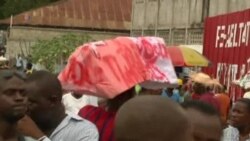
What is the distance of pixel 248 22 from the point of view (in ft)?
61.1

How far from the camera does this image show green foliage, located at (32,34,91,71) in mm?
40844

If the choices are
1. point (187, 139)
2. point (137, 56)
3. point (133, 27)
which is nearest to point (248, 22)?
point (137, 56)

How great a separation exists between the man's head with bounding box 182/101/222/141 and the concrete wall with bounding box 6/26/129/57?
46414 millimetres

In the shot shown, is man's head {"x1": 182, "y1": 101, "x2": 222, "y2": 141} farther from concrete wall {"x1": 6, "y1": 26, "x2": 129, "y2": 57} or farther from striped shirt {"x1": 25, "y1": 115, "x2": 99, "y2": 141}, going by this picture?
concrete wall {"x1": 6, "y1": 26, "x2": 129, "y2": 57}

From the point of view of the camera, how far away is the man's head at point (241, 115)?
7.44 meters

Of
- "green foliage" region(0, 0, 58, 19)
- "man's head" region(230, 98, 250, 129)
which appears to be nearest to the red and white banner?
"man's head" region(230, 98, 250, 129)

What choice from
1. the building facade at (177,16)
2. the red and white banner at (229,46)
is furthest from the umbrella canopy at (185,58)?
the building facade at (177,16)

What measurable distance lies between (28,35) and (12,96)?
4775 centimetres

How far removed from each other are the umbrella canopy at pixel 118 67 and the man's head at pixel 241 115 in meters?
1.94

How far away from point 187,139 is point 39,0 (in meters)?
68.4

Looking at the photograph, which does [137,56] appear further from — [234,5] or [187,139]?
[234,5]

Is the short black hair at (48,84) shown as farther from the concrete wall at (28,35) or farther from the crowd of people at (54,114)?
the concrete wall at (28,35)

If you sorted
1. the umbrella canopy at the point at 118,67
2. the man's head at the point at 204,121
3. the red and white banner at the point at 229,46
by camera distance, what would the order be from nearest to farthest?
1. the man's head at the point at 204,121
2. the umbrella canopy at the point at 118,67
3. the red and white banner at the point at 229,46

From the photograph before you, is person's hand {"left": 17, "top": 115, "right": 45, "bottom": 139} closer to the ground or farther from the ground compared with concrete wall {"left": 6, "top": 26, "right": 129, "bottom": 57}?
farther from the ground
